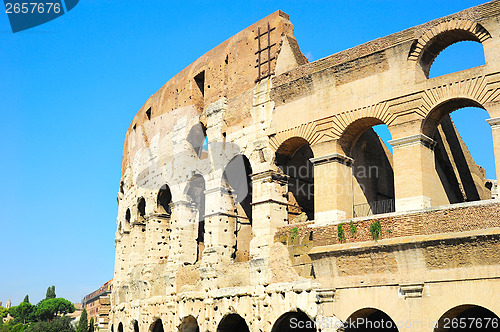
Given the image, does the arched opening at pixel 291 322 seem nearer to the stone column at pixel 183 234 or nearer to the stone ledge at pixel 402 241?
the stone ledge at pixel 402 241

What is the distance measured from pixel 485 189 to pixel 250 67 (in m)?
8.58

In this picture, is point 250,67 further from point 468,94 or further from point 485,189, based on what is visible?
point 485,189

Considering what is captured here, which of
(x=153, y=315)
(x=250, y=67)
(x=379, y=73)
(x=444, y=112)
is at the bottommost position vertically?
(x=153, y=315)

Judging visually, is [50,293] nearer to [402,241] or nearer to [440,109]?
[402,241]

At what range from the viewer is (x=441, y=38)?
12047mm

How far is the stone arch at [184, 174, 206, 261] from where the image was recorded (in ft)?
58.6

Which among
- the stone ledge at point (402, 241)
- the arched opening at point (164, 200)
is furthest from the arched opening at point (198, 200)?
the stone ledge at point (402, 241)

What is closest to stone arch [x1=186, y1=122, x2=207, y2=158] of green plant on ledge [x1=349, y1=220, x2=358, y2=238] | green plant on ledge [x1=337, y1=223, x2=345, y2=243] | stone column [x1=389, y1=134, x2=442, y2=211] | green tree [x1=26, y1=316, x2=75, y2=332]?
green plant on ledge [x1=337, y1=223, x2=345, y2=243]

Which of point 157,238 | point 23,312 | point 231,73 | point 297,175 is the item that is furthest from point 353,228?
point 23,312

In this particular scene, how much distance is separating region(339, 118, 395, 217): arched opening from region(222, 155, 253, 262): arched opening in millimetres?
3285

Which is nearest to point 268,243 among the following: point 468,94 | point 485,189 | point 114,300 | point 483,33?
point 468,94

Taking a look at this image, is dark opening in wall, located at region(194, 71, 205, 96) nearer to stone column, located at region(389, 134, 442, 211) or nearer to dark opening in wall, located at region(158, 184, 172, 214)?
dark opening in wall, located at region(158, 184, 172, 214)

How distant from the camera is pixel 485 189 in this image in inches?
716

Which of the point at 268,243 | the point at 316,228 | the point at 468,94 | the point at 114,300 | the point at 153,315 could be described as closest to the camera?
the point at 468,94
